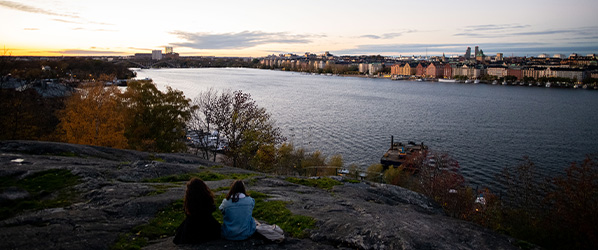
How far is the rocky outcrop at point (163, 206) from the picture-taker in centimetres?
584

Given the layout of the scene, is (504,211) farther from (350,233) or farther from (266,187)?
(350,233)

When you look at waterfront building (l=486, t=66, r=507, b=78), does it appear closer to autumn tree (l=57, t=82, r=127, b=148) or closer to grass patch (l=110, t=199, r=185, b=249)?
autumn tree (l=57, t=82, r=127, b=148)

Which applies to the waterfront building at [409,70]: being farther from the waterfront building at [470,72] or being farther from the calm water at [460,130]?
the calm water at [460,130]

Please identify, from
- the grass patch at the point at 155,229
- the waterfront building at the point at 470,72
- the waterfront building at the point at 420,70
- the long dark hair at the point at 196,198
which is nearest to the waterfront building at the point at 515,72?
the waterfront building at the point at 470,72

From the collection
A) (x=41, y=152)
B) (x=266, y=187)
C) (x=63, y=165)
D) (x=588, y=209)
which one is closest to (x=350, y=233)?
(x=266, y=187)

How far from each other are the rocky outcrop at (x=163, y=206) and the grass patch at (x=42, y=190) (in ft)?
0.66

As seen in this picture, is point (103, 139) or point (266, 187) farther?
point (103, 139)

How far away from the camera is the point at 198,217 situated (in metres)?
5.67

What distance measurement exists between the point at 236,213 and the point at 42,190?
15.2 feet

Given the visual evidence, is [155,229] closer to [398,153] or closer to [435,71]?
[398,153]

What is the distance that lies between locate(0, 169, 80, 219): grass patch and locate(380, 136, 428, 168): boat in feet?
85.8

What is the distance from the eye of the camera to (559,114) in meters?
61.2

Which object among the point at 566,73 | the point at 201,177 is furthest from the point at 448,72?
the point at 201,177

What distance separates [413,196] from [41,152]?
1096cm
